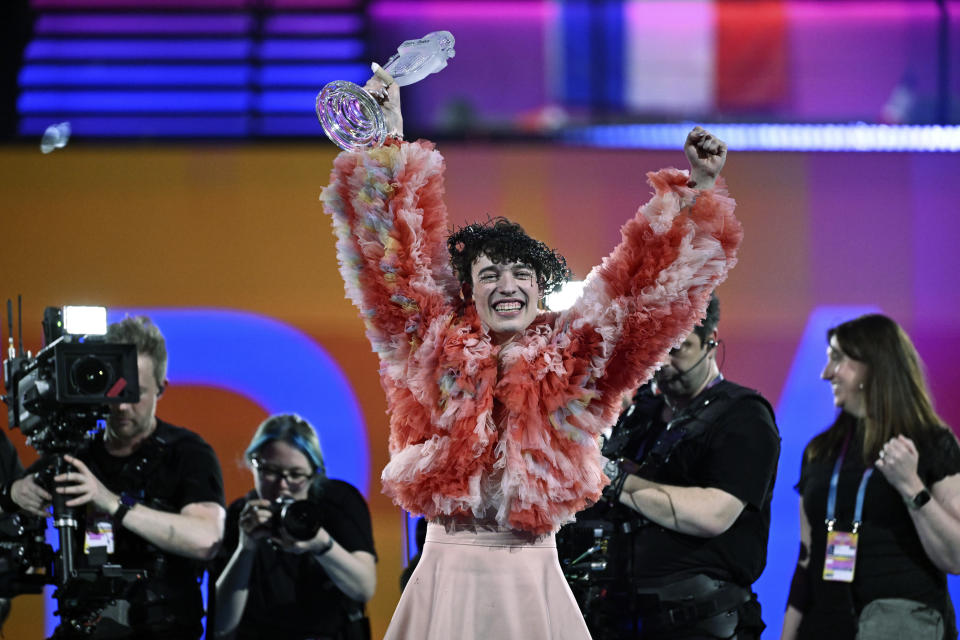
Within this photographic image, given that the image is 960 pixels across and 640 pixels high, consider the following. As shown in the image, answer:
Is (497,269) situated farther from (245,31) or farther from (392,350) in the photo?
(245,31)

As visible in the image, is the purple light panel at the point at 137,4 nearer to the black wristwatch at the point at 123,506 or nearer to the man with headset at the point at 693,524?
the black wristwatch at the point at 123,506

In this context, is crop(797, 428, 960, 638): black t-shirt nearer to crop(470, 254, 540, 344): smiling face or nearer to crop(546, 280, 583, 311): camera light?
crop(546, 280, 583, 311): camera light

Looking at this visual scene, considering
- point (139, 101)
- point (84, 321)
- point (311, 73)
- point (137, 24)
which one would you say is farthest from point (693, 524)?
point (137, 24)

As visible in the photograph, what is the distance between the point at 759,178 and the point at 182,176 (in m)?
2.30

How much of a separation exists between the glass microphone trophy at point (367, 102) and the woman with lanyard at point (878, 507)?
1.66 m

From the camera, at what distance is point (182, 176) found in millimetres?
4590

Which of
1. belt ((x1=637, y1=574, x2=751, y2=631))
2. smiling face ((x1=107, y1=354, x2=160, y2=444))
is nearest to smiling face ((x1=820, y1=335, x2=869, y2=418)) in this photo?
belt ((x1=637, y1=574, x2=751, y2=631))

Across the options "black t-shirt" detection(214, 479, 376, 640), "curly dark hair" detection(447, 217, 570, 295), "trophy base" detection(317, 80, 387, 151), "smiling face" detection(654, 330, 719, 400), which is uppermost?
"trophy base" detection(317, 80, 387, 151)

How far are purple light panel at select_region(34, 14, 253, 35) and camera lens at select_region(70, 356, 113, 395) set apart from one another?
2.64 m

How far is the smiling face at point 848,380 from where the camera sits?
3484 mm

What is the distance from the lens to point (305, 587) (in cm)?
354

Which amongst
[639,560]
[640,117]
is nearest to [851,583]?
[639,560]

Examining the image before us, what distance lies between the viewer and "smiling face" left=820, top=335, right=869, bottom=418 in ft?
11.4

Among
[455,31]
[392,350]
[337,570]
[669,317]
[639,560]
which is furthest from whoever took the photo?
[455,31]
